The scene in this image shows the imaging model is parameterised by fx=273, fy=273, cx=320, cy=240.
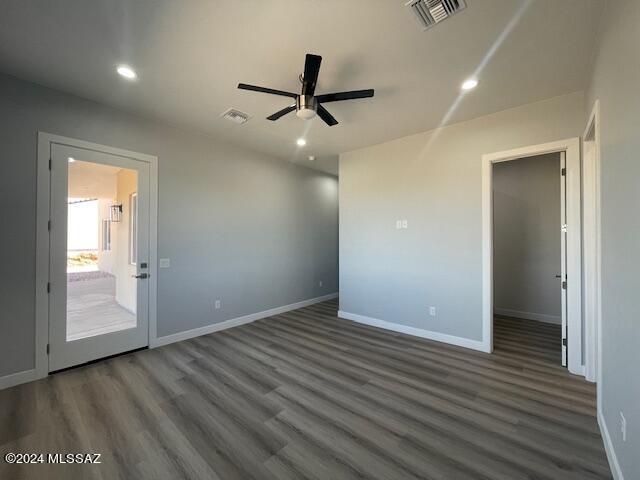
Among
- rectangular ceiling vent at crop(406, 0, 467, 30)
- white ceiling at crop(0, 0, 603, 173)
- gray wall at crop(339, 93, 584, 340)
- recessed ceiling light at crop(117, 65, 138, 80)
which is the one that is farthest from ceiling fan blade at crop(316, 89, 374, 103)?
gray wall at crop(339, 93, 584, 340)

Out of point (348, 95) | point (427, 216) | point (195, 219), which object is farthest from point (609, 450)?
point (195, 219)

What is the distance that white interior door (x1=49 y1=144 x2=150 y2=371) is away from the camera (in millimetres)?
2926

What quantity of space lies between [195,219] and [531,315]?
5925 millimetres

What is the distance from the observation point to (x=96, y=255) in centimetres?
329

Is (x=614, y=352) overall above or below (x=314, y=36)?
below

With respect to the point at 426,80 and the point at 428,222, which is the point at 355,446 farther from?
the point at 426,80

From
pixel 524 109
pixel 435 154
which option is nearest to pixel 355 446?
pixel 435 154

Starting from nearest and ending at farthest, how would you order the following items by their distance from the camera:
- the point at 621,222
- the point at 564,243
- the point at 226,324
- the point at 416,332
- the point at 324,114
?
1. the point at 621,222
2. the point at 324,114
3. the point at 564,243
4. the point at 416,332
5. the point at 226,324

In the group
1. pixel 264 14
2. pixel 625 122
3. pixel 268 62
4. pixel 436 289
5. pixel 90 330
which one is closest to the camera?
pixel 625 122

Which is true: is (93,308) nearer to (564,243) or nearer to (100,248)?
(100,248)

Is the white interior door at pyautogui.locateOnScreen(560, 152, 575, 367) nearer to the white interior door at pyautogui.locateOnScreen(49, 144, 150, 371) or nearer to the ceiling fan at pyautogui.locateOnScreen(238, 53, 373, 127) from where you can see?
the ceiling fan at pyautogui.locateOnScreen(238, 53, 373, 127)

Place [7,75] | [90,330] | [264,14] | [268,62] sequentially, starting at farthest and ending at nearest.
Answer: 1. [90,330]
2. [7,75]
3. [268,62]
4. [264,14]

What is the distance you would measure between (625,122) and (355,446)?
252 cm

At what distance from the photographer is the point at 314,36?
6.84ft
